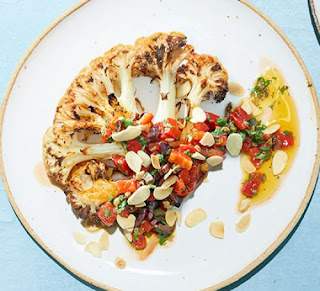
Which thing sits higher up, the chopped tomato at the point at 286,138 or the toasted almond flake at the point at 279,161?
the chopped tomato at the point at 286,138

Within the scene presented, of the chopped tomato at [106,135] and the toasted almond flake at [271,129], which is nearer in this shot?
the chopped tomato at [106,135]

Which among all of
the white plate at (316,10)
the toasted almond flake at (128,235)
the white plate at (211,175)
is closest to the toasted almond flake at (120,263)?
the white plate at (211,175)

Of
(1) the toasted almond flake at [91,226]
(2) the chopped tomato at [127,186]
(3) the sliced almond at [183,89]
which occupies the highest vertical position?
(3) the sliced almond at [183,89]

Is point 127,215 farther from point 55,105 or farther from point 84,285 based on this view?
point 55,105

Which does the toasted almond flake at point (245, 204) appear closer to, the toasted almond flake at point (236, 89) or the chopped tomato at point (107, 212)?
the toasted almond flake at point (236, 89)

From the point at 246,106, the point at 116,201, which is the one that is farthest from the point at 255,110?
the point at 116,201

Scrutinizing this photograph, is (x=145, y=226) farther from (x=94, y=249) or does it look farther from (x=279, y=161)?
(x=279, y=161)

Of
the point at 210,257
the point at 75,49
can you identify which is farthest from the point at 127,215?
the point at 75,49

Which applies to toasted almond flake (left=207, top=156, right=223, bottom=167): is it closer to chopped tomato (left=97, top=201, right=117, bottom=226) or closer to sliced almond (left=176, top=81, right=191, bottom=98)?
sliced almond (left=176, top=81, right=191, bottom=98)
